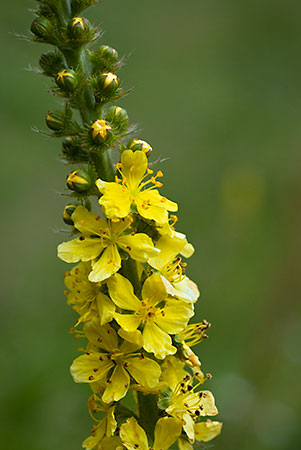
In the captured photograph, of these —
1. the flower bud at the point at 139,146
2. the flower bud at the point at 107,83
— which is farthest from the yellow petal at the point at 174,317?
the flower bud at the point at 107,83

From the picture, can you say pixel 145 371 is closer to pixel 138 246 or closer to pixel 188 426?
pixel 188 426

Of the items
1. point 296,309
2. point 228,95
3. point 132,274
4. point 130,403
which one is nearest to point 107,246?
point 132,274

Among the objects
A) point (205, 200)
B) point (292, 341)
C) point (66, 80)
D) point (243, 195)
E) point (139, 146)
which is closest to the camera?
point (66, 80)

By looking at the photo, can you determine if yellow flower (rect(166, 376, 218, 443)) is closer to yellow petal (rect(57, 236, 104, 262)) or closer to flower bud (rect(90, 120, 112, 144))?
yellow petal (rect(57, 236, 104, 262))

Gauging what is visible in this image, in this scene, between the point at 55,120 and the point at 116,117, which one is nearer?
the point at 55,120

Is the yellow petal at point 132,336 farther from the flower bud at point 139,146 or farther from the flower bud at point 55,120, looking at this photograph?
the flower bud at point 55,120

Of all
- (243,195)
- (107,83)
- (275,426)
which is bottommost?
(275,426)

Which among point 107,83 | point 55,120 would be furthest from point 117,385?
point 107,83

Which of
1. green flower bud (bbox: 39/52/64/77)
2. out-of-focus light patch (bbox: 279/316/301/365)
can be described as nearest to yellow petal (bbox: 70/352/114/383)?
green flower bud (bbox: 39/52/64/77)
